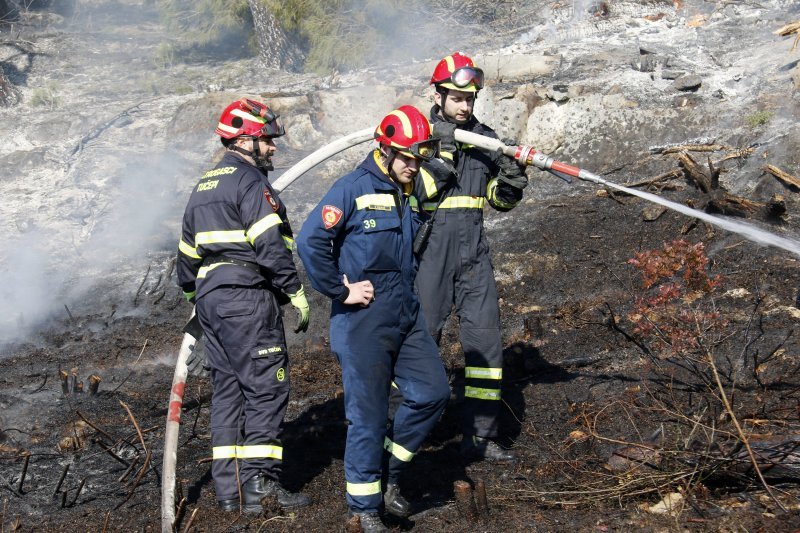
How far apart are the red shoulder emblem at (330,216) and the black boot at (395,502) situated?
154 cm

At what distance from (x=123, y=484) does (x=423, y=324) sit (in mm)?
2266

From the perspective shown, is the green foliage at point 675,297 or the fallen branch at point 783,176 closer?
the green foliage at point 675,297

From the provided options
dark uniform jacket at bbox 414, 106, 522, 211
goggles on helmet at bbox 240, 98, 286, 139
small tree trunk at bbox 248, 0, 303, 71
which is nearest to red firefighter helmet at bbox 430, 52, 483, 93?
dark uniform jacket at bbox 414, 106, 522, 211

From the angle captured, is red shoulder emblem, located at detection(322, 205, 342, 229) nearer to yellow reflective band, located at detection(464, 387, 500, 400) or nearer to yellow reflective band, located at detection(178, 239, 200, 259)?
yellow reflective band, located at detection(178, 239, 200, 259)

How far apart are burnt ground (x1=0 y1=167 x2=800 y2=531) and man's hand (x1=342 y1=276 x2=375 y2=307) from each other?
129 centimetres

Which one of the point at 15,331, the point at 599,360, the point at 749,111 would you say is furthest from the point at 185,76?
the point at 599,360

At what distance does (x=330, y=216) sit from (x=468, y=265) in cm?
146

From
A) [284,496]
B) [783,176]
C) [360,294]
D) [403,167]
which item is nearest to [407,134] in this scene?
[403,167]

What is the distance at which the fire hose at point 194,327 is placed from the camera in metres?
5.00

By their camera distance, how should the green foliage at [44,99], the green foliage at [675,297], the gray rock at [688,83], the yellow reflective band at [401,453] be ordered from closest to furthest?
the yellow reflective band at [401,453]
the green foliage at [675,297]
the gray rock at [688,83]
the green foliage at [44,99]

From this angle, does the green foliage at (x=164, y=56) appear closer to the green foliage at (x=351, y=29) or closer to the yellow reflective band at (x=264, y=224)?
the green foliage at (x=351, y=29)

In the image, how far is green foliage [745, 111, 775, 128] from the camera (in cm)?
988

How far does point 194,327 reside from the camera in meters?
5.54

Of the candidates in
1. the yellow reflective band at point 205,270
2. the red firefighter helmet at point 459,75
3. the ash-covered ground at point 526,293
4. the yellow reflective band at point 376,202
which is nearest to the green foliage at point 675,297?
the ash-covered ground at point 526,293
